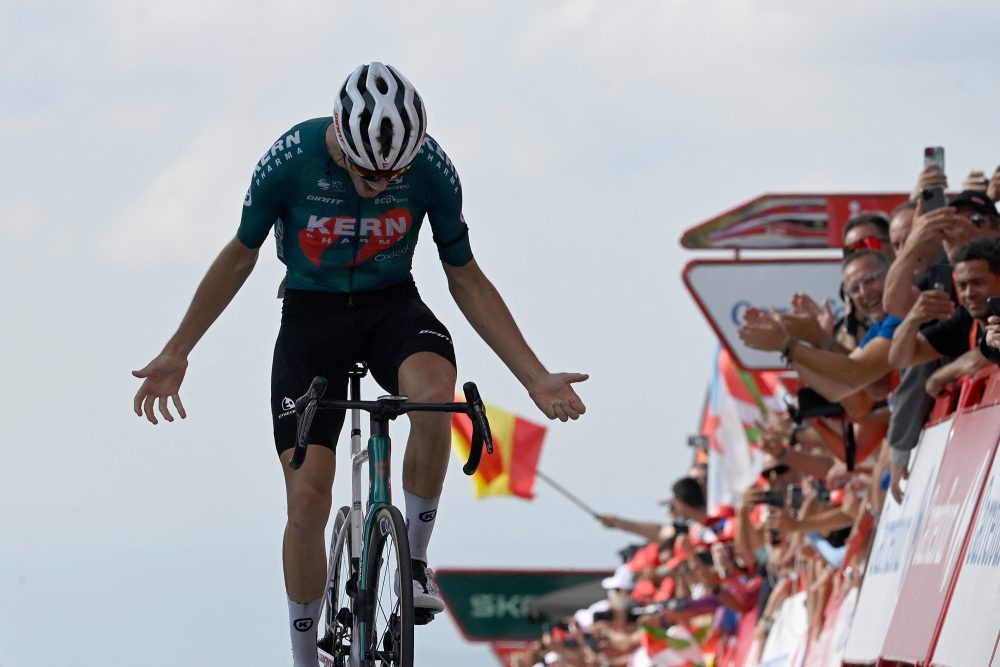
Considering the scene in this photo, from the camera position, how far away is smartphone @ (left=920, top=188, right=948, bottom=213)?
10.6 m

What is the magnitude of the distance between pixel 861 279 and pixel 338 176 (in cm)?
443

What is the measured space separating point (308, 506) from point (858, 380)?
4.29 metres

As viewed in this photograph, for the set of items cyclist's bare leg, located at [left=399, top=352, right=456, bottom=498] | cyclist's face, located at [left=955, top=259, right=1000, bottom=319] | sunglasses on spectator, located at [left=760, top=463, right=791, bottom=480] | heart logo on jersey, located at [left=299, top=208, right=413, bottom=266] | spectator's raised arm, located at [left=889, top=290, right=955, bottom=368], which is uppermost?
heart logo on jersey, located at [left=299, top=208, right=413, bottom=266]

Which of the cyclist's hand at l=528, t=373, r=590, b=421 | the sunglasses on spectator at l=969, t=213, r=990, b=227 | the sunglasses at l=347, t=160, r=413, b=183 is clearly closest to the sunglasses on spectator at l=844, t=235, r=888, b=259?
the sunglasses on spectator at l=969, t=213, r=990, b=227

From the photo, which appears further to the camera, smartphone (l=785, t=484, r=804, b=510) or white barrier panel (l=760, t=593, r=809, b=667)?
smartphone (l=785, t=484, r=804, b=510)

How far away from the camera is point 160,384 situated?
26.8 feet

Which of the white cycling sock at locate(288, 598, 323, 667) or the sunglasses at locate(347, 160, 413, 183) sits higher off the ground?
the sunglasses at locate(347, 160, 413, 183)

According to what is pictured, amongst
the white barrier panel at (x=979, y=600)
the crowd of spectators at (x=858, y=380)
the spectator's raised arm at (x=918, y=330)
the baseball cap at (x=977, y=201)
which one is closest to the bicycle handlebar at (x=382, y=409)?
the white barrier panel at (x=979, y=600)

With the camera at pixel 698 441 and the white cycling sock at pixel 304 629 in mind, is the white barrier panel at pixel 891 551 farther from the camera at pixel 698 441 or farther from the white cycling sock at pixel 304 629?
the camera at pixel 698 441

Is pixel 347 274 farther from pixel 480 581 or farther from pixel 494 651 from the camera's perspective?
pixel 494 651

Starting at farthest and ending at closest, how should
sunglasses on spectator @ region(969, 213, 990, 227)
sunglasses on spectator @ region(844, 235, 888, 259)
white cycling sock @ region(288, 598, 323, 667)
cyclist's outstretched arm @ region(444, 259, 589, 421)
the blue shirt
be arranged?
sunglasses on spectator @ region(844, 235, 888, 259) < the blue shirt < sunglasses on spectator @ region(969, 213, 990, 227) < white cycling sock @ region(288, 598, 323, 667) < cyclist's outstretched arm @ region(444, 259, 589, 421)

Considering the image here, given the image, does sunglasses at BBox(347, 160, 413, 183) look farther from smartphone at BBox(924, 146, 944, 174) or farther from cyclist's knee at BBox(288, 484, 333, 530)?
smartphone at BBox(924, 146, 944, 174)

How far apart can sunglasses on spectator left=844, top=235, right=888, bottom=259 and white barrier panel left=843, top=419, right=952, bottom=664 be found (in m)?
1.44

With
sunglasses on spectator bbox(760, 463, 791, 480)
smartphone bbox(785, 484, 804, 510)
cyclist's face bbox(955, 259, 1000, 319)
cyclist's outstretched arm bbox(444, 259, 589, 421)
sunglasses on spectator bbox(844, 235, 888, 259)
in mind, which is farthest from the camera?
smartphone bbox(785, 484, 804, 510)
